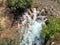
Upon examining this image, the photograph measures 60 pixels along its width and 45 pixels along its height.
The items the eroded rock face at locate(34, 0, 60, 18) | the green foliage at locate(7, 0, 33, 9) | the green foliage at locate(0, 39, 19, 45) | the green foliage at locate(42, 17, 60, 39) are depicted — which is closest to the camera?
the green foliage at locate(0, 39, 19, 45)

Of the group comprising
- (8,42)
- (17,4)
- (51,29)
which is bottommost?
(8,42)

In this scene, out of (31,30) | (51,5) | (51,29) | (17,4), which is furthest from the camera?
(51,5)

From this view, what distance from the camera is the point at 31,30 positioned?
29.9 ft

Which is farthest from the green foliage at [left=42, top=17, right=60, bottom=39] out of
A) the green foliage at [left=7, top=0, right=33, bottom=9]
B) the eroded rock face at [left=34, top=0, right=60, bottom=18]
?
the green foliage at [left=7, top=0, right=33, bottom=9]

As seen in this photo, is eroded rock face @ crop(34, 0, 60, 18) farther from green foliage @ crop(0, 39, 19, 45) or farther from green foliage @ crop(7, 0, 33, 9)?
green foliage @ crop(0, 39, 19, 45)

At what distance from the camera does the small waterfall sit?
888cm

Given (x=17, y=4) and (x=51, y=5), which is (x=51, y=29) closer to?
(x=17, y=4)

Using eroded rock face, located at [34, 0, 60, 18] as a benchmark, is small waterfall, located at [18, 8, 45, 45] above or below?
below

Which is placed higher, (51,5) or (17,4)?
(17,4)

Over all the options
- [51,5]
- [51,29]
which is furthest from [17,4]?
[51,5]

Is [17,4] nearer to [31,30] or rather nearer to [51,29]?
[31,30]

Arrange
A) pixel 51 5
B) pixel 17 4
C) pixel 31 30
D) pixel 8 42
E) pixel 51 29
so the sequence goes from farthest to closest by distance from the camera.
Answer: pixel 51 5, pixel 17 4, pixel 31 30, pixel 51 29, pixel 8 42

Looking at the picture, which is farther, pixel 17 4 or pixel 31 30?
pixel 17 4

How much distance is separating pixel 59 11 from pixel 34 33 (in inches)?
68.4
